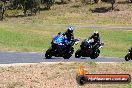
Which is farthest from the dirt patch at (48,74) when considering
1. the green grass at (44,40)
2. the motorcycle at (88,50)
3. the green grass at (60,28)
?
the green grass at (44,40)

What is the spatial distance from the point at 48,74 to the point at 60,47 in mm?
5069

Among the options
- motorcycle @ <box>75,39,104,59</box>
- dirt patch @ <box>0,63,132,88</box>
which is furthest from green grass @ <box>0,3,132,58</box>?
dirt patch @ <box>0,63,132,88</box>

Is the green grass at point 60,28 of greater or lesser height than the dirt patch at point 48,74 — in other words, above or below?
below

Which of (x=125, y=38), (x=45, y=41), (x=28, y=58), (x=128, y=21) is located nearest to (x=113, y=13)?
(x=128, y=21)

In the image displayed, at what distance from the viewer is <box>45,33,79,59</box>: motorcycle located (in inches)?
981

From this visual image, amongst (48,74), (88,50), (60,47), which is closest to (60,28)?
(88,50)

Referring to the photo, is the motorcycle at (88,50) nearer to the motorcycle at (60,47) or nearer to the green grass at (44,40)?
the motorcycle at (60,47)

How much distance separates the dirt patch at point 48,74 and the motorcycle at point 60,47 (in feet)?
8.31

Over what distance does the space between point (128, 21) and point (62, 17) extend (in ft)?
45.1

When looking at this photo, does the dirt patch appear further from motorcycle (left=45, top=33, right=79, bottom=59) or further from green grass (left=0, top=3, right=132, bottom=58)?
green grass (left=0, top=3, right=132, bottom=58)

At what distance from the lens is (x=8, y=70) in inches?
811

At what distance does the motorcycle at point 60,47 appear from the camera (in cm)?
2492

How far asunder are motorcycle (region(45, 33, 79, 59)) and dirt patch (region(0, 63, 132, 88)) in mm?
2534

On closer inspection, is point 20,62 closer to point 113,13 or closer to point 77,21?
point 77,21
